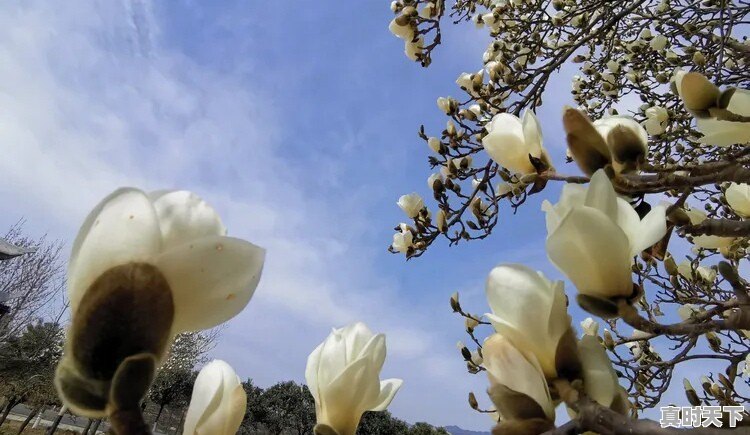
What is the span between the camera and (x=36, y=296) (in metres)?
16.7

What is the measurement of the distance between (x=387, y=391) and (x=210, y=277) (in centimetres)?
38

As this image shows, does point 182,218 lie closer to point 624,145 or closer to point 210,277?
point 210,277

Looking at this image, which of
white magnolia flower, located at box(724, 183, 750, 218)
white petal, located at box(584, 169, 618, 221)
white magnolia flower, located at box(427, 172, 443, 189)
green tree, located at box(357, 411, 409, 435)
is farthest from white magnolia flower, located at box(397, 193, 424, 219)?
Result: green tree, located at box(357, 411, 409, 435)

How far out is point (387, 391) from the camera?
2.31 ft

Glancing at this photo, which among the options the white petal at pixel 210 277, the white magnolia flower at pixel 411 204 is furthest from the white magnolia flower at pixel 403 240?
the white petal at pixel 210 277

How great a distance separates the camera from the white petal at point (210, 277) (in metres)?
0.40

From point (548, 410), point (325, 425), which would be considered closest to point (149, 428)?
point (325, 425)

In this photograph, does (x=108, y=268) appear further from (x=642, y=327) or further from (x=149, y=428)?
(x=642, y=327)

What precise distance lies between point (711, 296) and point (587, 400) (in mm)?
1928

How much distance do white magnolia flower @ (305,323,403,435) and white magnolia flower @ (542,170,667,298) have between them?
0.26 meters

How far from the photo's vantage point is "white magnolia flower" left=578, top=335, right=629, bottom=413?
483 millimetres

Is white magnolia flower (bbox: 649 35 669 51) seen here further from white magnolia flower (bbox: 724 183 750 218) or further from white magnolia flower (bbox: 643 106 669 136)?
white magnolia flower (bbox: 724 183 750 218)

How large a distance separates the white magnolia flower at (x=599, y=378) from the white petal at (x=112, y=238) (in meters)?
0.42

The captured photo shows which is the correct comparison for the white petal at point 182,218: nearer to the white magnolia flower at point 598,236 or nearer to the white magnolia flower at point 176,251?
the white magnolia flower at point 176,251
